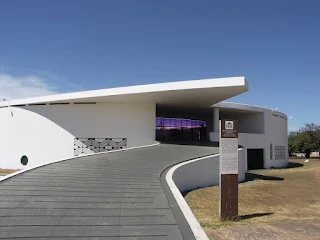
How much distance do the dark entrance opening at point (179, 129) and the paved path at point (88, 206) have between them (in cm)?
1799

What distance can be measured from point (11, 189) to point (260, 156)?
76.3ft

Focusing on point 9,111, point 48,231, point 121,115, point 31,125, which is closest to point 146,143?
point 121,115

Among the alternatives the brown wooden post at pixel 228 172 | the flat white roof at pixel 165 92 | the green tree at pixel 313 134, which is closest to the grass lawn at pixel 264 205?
the brown wooden post at pixel 228 172

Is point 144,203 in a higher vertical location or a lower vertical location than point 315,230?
higher

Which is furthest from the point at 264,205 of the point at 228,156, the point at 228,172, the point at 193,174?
the point at 193,174

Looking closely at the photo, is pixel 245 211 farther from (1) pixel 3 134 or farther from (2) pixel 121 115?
(1) pixel 3 134

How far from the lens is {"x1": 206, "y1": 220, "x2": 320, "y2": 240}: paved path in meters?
6.11

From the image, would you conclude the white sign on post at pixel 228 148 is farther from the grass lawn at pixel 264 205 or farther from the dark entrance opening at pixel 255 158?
the dark entrance opening at pixel 255 158

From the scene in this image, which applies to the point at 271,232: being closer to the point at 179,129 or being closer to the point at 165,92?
the point at 165,92

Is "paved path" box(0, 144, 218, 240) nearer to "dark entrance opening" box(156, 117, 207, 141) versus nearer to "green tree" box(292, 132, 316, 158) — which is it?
"dark entrance opening" box(156, 117, 207, 141)

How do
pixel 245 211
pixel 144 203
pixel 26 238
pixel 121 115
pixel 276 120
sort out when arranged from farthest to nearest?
pixel 276 120 → pixel 121 115 → pixel 245 211 → pixel 144 203 → pixel 26 238

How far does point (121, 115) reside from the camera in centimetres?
1972

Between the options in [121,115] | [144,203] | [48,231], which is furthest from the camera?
[121,115]

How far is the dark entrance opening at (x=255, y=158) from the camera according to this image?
25844mm
